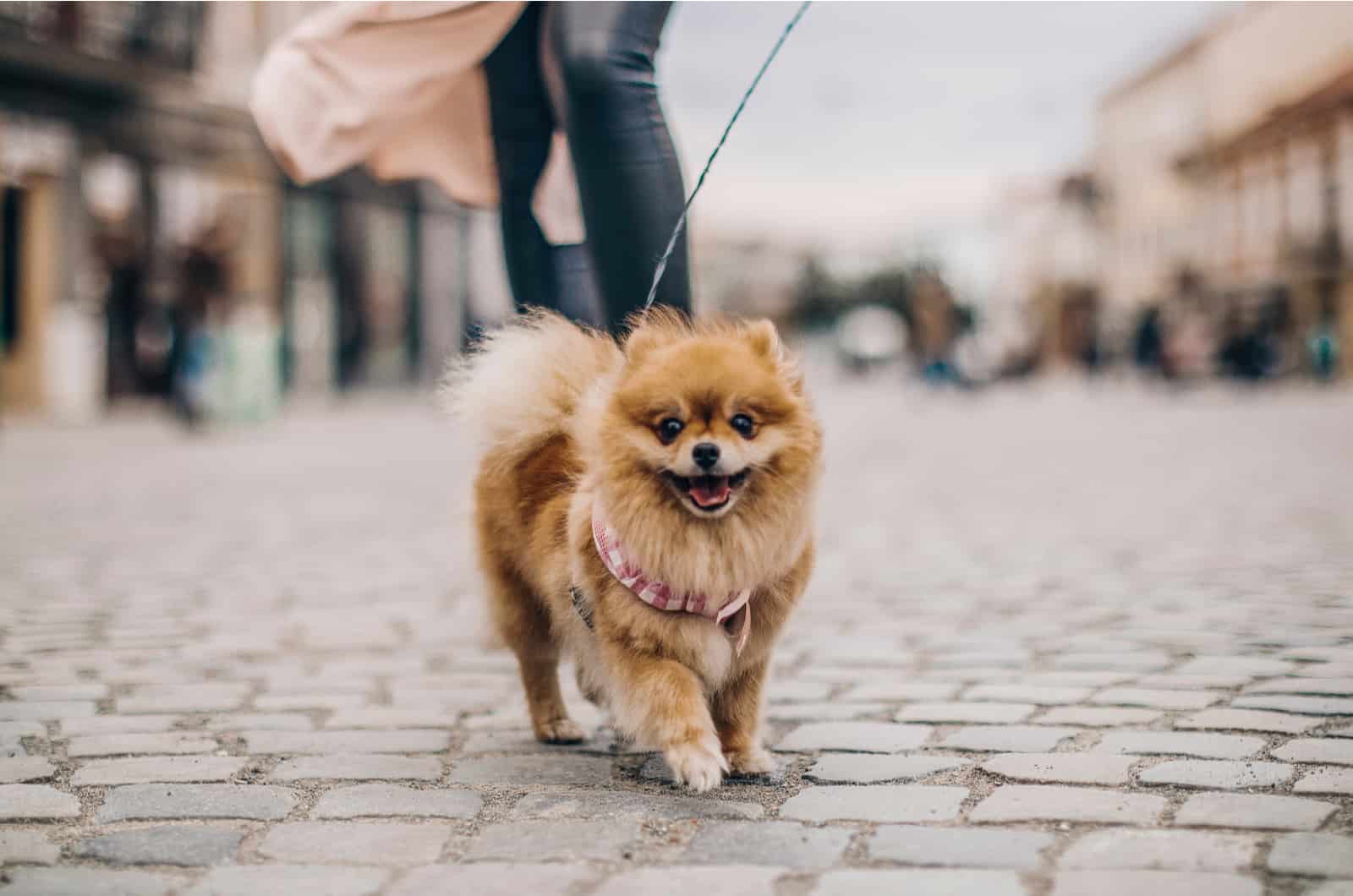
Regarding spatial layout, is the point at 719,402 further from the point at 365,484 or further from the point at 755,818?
the point at 365,484

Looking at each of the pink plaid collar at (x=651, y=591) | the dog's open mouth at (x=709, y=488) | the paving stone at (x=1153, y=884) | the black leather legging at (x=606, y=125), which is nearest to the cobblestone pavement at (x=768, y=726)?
the paving stone at (x=1153, y=884)

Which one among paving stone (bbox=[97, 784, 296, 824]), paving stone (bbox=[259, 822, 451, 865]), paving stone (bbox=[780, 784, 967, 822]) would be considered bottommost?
paving stone (bbox=[780, 784, 967, 822])

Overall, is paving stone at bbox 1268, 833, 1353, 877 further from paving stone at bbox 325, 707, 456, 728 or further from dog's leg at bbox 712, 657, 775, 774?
paving stone at bbox 325, 707, 456, 728

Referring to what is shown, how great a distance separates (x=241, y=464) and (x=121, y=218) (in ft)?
36.4

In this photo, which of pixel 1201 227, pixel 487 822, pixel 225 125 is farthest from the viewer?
pixel 1201 227

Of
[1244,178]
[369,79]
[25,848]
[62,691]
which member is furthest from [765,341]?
[1244,178]

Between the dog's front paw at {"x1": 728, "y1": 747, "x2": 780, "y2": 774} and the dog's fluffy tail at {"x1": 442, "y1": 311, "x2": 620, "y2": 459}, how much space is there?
27.3 inches

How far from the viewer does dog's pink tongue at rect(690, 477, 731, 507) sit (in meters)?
2.43

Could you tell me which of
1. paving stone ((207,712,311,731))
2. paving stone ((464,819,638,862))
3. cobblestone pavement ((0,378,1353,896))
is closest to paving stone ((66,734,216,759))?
cobblestone pavement ((0,378,1353,896))

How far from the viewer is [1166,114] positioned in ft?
188

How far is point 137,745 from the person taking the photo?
115 inches

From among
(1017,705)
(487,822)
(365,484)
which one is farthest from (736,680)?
(365,484)

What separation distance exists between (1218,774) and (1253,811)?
25cm

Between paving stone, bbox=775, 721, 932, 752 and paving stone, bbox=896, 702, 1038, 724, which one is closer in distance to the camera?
paving stone, bbox=775, 721, 932, 752
